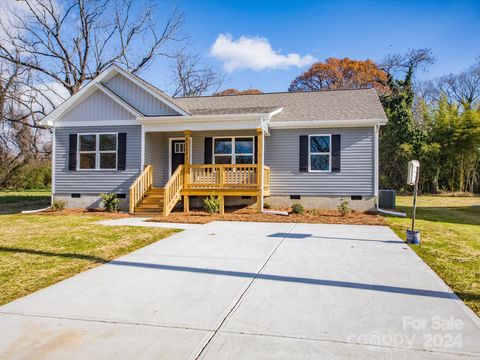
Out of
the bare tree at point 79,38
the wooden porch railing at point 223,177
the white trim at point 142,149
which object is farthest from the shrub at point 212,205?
the bare tree at point 79,38

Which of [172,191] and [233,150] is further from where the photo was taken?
[233,150]

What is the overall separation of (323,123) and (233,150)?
356cm

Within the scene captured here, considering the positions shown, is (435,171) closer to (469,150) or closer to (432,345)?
(469,150)

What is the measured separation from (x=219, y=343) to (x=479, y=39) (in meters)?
30.7

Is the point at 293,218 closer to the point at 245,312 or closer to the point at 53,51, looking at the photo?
the point at 245,312

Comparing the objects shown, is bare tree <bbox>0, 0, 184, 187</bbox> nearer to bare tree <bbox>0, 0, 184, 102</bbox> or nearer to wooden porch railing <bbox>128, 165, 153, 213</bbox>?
bare tree <bbox>0, 0, 184, 102</bbox>

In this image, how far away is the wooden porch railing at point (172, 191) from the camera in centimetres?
1109

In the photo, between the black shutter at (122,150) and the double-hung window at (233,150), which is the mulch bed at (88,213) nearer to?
the black shutter at (122,150)

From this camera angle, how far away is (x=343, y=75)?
35.0 m

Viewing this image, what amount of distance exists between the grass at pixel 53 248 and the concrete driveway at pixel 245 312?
0.33m

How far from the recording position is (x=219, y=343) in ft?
8.53

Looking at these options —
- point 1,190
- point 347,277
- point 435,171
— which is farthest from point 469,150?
point 1,190

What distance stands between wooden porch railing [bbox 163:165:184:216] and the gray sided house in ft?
0.20

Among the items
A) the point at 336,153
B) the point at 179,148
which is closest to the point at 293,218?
the point at 336,153
